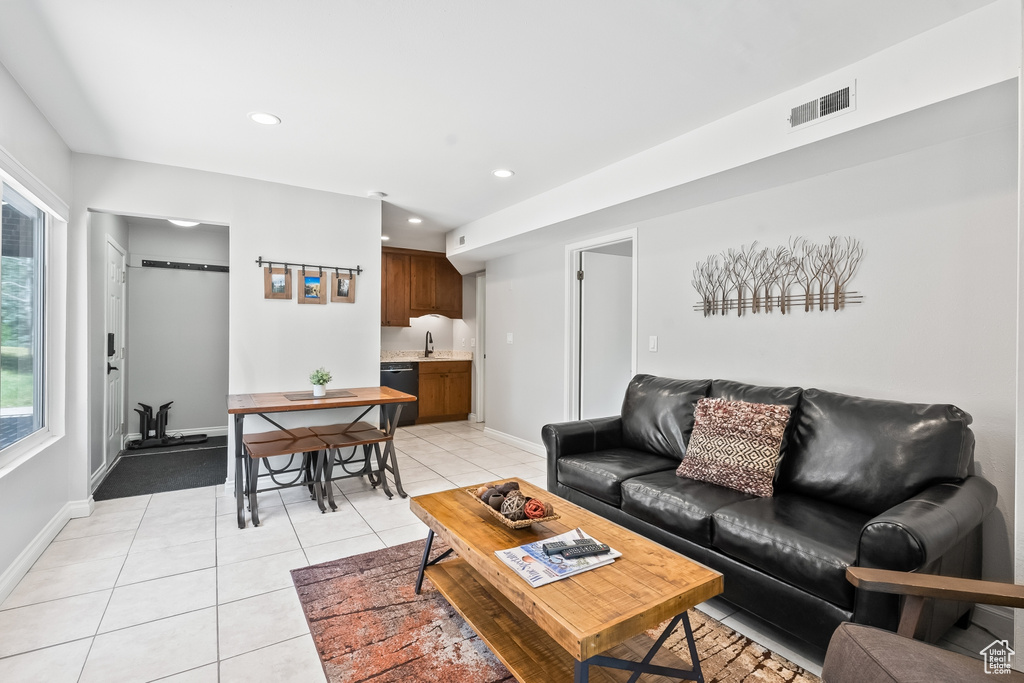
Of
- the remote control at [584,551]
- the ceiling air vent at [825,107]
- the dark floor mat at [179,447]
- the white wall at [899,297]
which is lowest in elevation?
the dark floor mat at [179,447]

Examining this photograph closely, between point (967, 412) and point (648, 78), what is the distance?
212 centimetres

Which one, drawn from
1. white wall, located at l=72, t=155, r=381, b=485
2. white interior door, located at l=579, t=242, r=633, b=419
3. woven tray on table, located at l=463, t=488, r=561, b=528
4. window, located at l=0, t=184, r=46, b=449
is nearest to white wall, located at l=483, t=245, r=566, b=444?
white interior door, located at l=579, t=242, r=633, b=419

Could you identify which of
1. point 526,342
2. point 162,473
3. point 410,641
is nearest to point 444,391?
point 526,342

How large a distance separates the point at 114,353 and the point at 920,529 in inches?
235

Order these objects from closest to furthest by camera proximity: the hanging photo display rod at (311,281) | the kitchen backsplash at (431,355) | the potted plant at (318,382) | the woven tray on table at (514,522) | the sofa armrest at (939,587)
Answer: the sofa armrest at (939,587)
the woven tray on table at (514,522)
the potted plant at (318,382)
the hanging photo display rod at (311,281)
the kitchen backsplash at (431,355)

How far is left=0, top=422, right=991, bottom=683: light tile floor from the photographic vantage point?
1.84 meters

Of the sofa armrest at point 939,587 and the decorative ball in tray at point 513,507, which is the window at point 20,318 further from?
the sofa armrest at point 939,587

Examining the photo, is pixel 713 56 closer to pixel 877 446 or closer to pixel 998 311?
pixel 998 311

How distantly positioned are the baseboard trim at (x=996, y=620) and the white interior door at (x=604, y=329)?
297cm

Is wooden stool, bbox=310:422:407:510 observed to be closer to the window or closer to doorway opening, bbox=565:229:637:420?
Result: the window

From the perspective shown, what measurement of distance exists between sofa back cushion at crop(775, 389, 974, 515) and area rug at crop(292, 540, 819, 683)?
2.62 ft

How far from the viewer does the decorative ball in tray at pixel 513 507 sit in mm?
1927

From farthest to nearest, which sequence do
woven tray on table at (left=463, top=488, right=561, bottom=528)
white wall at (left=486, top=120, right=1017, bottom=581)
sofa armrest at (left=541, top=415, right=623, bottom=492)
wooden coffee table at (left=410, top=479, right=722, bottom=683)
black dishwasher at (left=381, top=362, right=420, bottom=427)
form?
1. black dishwasher at (left=381, top=362, right=420, bottom=427)
2. sofa armrest at (left=541, top=415, right=623, bottom=492)
3. white wall at (left=486, top=120, right=1017, bottom=581)
4. woven tray on table at (left=463, top=488, right=561, bottom=528)
5. wooden coffee table at (left=410, top=479, right=722, bottom=683)

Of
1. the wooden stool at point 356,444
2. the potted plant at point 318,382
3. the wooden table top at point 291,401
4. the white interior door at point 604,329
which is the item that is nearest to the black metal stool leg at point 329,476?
the wooden stool at point 356,444
